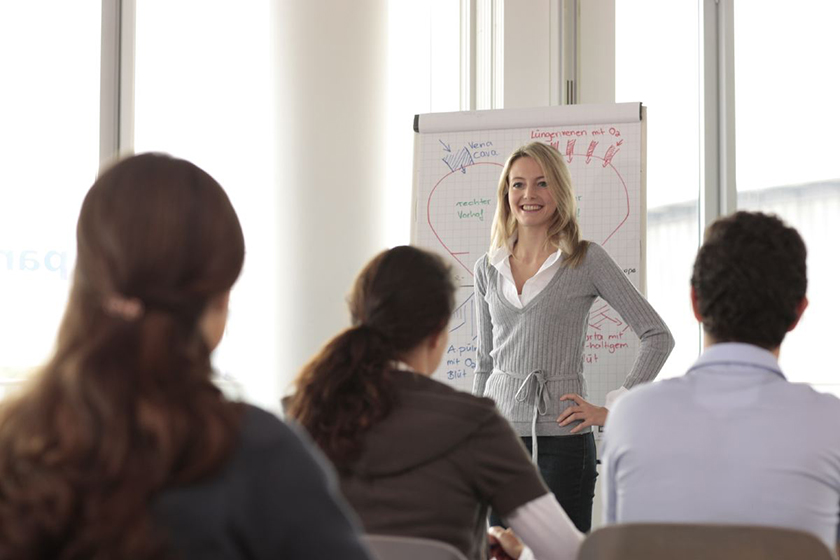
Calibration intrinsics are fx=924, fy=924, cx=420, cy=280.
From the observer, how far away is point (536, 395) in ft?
8.86

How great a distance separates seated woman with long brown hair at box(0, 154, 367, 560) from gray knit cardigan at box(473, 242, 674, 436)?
189 centimetres

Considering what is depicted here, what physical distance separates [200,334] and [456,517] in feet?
2.44

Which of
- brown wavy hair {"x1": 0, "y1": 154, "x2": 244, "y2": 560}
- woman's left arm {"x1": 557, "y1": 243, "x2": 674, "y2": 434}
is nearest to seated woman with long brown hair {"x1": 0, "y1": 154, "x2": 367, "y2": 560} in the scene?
brown wavy hair {"x1": 0, "y1": 154, "x2": 244, "y2": 560}

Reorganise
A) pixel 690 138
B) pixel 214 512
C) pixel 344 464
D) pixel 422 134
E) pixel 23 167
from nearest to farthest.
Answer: pixel 214 512
pixel 344 464
pixel 422 134
pixel 23 167
pixel 690 138

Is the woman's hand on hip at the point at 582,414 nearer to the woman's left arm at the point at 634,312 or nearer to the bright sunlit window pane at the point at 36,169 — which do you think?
the woman's left arm at the point at 634,312

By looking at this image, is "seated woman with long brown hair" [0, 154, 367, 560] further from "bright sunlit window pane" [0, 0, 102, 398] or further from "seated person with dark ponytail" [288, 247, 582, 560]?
"bright sunlit window pane" [0, 0, 102, 398]

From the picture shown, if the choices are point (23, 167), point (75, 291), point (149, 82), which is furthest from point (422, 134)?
point (75, 291)

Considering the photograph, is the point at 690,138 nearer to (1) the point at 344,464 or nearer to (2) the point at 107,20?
(2) the point at 107,20

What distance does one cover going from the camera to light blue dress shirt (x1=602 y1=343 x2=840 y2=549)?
137cm

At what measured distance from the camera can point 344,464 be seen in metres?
1.46

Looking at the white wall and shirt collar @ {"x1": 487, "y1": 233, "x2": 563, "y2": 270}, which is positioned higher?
the white wall

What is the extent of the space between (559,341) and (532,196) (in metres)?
0.47

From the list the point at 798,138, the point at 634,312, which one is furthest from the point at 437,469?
the point at 798,138

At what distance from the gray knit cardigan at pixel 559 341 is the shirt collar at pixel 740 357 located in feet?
4.03
